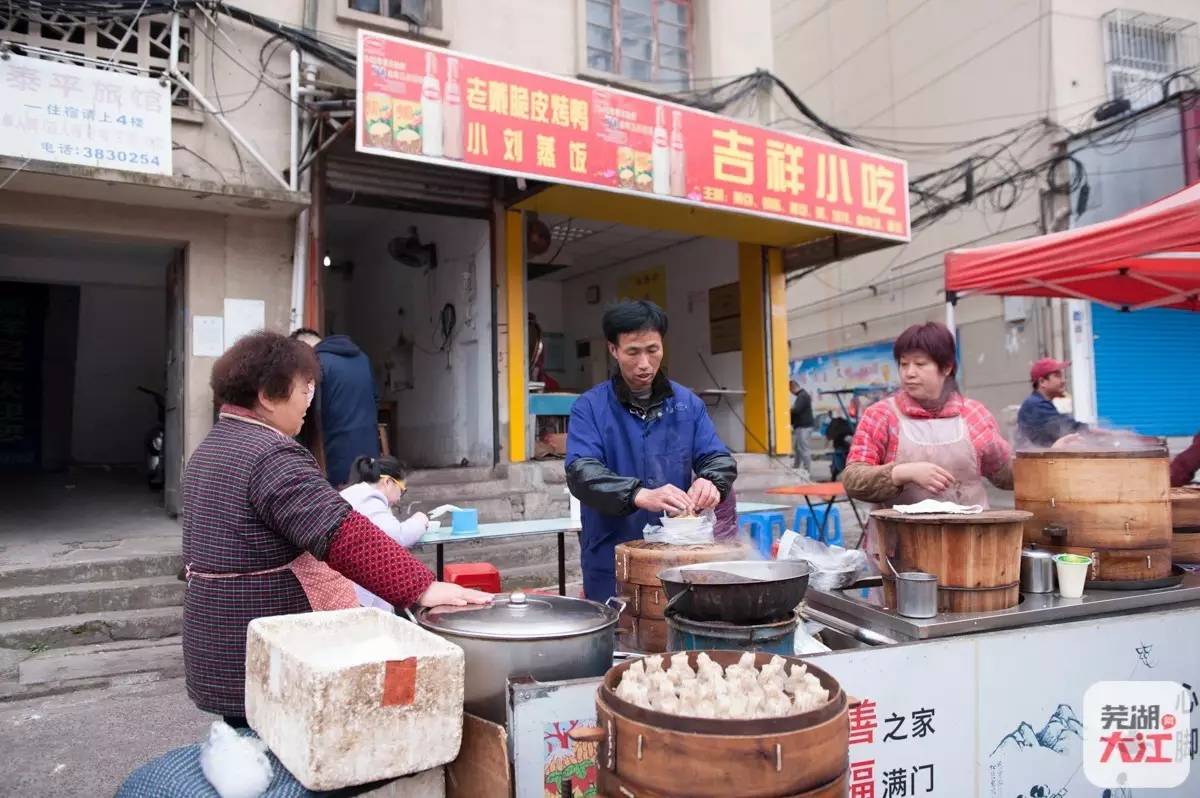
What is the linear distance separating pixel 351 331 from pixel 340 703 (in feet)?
39.9

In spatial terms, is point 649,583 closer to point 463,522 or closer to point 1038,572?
point 1038,572

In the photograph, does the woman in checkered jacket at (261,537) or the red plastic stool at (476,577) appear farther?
the red plastic stool at (476,577)

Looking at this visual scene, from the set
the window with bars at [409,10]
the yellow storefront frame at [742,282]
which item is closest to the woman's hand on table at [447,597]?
the yellow storefront frame at [742,282]

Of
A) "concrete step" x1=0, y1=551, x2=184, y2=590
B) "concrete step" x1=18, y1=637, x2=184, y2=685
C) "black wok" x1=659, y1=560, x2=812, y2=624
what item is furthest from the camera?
"concrete step" x1=0, y1=551, x2=184, y2=590

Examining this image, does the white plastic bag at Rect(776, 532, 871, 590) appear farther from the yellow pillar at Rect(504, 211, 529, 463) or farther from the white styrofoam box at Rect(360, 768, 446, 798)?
the yellow pillar at Rect(504, 211, 529, 463)

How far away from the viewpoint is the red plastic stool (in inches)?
205

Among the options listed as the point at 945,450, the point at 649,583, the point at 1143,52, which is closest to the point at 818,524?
the point at 945,450

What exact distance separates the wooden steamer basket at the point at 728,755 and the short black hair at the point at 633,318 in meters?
1.69

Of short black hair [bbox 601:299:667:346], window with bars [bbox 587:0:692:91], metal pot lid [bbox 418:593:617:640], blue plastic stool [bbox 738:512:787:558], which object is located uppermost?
window with bars [bbox 587:0:692:91]

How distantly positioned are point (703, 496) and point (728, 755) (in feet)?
4.66

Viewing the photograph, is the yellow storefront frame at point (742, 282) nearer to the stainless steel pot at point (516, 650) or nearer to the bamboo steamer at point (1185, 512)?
the bamboo steamer at point (1185, 512)

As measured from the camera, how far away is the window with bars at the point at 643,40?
9539 millimetres

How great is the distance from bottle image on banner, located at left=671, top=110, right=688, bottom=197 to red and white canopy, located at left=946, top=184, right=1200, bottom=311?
9.65ft

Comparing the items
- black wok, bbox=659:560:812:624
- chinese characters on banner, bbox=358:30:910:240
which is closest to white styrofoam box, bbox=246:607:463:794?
black wok, bbox=659:560:812:624
